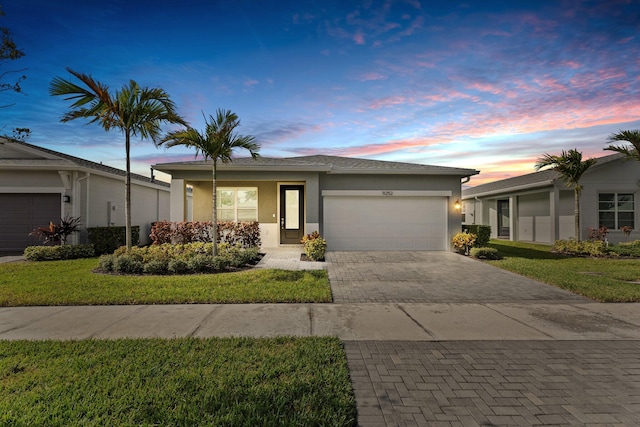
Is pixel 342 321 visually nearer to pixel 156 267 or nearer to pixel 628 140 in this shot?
pixel 156 267

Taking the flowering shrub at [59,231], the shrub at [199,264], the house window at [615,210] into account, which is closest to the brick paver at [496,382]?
the shrub at [199,264]

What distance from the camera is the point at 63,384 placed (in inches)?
113

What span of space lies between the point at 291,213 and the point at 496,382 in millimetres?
10759

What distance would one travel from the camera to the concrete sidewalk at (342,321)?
4207 millimetres

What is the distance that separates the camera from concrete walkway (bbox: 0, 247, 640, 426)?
258cm

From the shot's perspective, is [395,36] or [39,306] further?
[395,36]

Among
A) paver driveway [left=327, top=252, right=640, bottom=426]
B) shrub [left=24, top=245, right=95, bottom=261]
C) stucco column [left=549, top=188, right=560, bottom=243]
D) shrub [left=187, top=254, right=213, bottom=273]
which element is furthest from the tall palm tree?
shrub [left=24, top=245, right=95, bottom=261]

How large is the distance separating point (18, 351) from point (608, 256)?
663 inches

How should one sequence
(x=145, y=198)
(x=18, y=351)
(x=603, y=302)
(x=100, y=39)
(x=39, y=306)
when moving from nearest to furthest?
(x=18, y=351) < (x=39, y=306) < (x=603, y=302) < (x=100, y=39) < (x=145, y=198)

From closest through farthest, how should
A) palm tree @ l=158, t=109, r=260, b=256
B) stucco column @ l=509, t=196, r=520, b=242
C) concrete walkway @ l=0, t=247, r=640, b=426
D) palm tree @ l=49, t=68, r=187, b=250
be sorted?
1. concrete walkway @ l=0, t=247, r=640, b=426
2. palm tree @ l=49, t=68, r=187, b=250
3. palm tree @ l=158, t=109, r=260, b=256
4. stucco column @ l=509, t=196, r=520, b=242

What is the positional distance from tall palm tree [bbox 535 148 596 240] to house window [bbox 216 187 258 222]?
41.3 feet

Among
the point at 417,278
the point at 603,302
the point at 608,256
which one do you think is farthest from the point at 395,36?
the point at 608,256

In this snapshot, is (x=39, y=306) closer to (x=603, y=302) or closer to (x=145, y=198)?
(x=603, y=302)

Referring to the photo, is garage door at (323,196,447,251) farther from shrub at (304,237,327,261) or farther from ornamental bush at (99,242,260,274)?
ornamental bush at (99,242,260,274)
